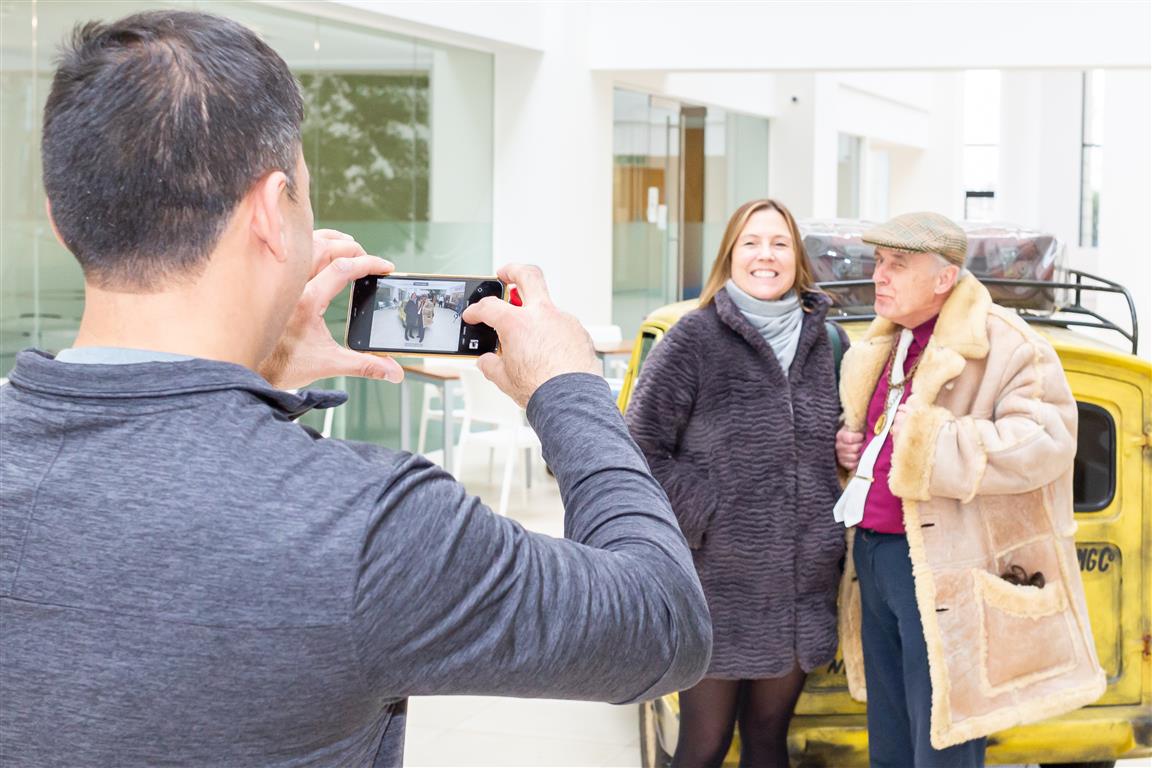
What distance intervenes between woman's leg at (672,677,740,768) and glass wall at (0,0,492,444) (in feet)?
16.1

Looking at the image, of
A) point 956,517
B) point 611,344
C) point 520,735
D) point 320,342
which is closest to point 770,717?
point 956,517

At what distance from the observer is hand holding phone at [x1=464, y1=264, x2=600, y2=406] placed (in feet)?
4.13

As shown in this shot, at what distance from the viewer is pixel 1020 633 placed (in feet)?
11.1

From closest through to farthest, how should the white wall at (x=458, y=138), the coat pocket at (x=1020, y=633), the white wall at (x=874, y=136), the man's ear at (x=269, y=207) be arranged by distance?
1. the man's ear at (x=269, y=207)
2. the coat pocket at (x=1020, y=633)
3. the white wall at (x=458, y=138)
4. the white wall at (x=874, y=136)

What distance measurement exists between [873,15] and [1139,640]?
8.38 meters

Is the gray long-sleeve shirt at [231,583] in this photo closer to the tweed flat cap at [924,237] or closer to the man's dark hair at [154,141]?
the man's dark hair at [154,141]

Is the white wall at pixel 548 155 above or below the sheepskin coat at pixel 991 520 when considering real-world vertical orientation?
above

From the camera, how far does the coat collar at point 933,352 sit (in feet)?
10.7

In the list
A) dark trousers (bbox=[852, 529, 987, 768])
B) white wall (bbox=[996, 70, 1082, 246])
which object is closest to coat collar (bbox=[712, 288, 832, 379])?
dark trousers (bbox=[852, 529, 987, 768])

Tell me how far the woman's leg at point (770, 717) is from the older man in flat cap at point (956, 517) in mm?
216

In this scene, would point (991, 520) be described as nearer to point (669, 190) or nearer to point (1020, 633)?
point (1020, 633)

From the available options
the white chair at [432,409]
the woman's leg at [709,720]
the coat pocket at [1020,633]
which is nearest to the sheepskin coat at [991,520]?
the coat pocket at [1020,633]

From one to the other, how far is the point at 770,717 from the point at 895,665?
0.36 m

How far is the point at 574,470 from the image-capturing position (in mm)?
1163
